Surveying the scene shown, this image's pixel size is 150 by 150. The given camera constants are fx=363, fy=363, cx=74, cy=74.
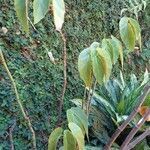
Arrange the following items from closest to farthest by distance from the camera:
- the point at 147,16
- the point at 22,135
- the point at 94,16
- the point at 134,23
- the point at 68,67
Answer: the point at 134,23, the point at 22,135, the point at 68,67, the point at 94,16, the point at 147,16

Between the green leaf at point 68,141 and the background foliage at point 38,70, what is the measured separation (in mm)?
1071

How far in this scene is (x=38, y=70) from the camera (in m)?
2.74

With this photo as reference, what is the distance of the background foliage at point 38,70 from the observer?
239cm

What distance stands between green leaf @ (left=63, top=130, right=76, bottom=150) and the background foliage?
3.51 feet

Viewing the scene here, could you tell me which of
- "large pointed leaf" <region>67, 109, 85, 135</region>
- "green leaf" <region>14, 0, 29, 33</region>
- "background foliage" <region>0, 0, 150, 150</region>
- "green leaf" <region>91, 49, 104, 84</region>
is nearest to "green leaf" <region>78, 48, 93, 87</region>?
"green leaf" <region>91, 49, 104, 84</region>

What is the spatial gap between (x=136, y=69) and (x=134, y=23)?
275 cm

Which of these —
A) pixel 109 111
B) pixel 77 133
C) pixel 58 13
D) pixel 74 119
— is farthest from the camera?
pixel 109 111

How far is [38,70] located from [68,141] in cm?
151

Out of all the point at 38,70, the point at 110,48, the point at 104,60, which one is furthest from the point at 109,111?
the point at 104,60

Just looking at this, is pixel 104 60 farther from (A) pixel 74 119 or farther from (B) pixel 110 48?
(A) pixel 74 119

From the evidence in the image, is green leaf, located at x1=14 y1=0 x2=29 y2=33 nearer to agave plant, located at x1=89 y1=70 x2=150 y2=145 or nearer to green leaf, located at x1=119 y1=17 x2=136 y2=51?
green leaf, located at x1=119 y1=17 x2=136 y2=51

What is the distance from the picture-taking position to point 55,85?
284cm

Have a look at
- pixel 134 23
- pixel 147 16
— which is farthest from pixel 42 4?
pixel 147 16

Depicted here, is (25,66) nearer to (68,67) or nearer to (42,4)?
(68,67)
